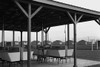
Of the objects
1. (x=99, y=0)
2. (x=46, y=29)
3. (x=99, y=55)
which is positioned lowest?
(x=99, y=55)

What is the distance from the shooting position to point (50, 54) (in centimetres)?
1010

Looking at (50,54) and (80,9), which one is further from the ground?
(80,9)

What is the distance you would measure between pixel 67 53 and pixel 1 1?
4980 millimetres

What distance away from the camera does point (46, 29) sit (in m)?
14.9

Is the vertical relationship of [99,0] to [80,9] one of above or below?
above

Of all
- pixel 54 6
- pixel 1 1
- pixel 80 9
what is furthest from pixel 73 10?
pixel 1 1

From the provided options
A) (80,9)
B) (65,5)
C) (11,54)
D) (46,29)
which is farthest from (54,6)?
(46,29)

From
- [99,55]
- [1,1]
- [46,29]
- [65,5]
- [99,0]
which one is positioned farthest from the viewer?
[99,0]

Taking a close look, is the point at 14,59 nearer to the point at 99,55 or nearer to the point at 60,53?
the point at 60,53

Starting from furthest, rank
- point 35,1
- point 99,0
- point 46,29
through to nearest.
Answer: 1. point 99,0
2. point 46,29
3. point 35,1

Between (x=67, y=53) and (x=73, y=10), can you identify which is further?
(x=67, y=53)

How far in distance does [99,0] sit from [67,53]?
32.0 feet

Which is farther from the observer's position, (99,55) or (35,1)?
(99,55)

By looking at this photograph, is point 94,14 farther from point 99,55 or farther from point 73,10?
point 99,55
